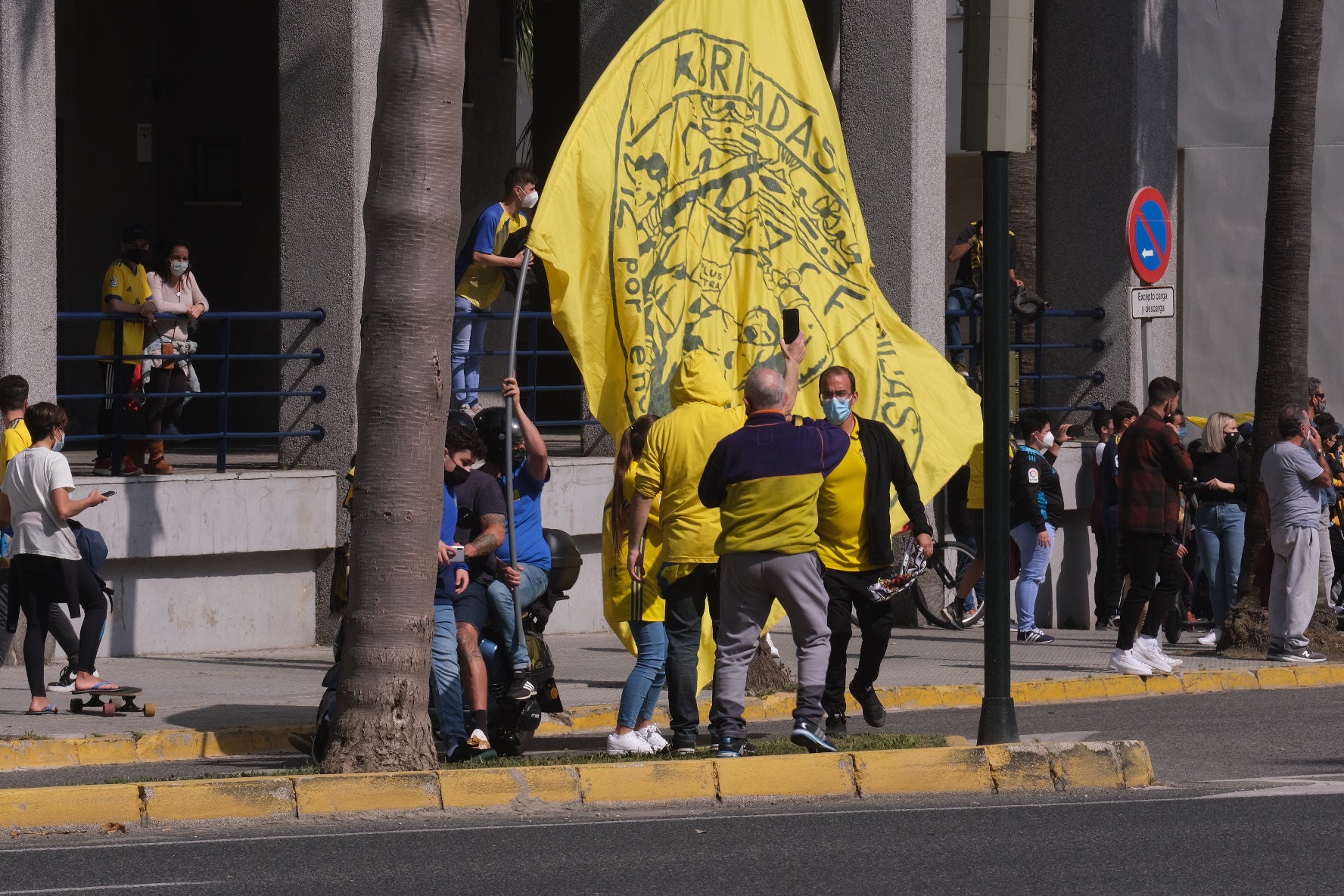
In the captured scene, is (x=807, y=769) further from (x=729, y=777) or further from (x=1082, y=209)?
(x=1082, y=209)

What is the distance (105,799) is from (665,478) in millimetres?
2960

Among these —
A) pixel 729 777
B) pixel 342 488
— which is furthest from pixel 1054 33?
pixel 729 777

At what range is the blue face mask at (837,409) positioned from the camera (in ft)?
33.1

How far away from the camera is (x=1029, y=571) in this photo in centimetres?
1548

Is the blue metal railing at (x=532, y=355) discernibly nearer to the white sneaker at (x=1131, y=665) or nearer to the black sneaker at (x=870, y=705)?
the black sneaker at (x=870, y=705)

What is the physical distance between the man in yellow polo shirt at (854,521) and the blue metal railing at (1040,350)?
7406 mm

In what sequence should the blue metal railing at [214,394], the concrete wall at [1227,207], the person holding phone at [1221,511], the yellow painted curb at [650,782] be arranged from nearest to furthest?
the yellow painted curb at [650,782] → the blue metal railing at [214,394] → the person holding phone at [1221,511] → the concrete wall at [1227,207]

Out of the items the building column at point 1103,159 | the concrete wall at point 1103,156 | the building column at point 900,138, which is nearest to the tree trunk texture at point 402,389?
the building column at point 900,138

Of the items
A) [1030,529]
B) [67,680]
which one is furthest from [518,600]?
[1030,529]

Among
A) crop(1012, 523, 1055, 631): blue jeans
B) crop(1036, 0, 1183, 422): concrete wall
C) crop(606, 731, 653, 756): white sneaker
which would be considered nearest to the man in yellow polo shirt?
crop(606, 731, 653, 756): white sneaker

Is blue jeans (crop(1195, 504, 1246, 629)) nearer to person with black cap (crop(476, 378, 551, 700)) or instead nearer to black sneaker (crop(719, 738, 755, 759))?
person with black cap (crop(476, 378, 551, 700))

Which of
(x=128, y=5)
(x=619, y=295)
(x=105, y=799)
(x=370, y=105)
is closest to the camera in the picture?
(x=105, y=799)

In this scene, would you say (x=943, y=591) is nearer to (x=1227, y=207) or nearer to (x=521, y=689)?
(x=521, y=689)

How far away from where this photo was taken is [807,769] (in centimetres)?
877
